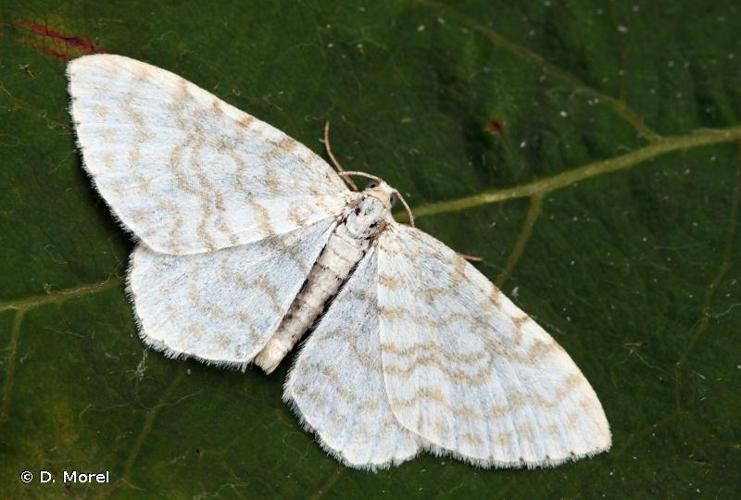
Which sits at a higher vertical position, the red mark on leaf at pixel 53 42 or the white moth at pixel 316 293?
the red mark on leaf at pixel 53 42

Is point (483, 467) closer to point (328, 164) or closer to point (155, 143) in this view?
point (328, 164)

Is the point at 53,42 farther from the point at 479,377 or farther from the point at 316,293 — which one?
the point at 479,377

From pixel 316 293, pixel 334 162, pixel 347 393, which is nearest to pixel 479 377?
pixel 347 393

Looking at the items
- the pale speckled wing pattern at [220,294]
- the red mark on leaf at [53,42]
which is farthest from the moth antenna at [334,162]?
the red mark on leaf at [53,42]

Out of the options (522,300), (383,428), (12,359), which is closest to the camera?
(12,359)

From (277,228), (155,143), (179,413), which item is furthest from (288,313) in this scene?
(155,143)

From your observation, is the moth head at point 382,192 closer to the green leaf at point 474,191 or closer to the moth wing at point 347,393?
the green leaf at point 474,191

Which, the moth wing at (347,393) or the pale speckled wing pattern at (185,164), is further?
the moth wing at (347,393)
